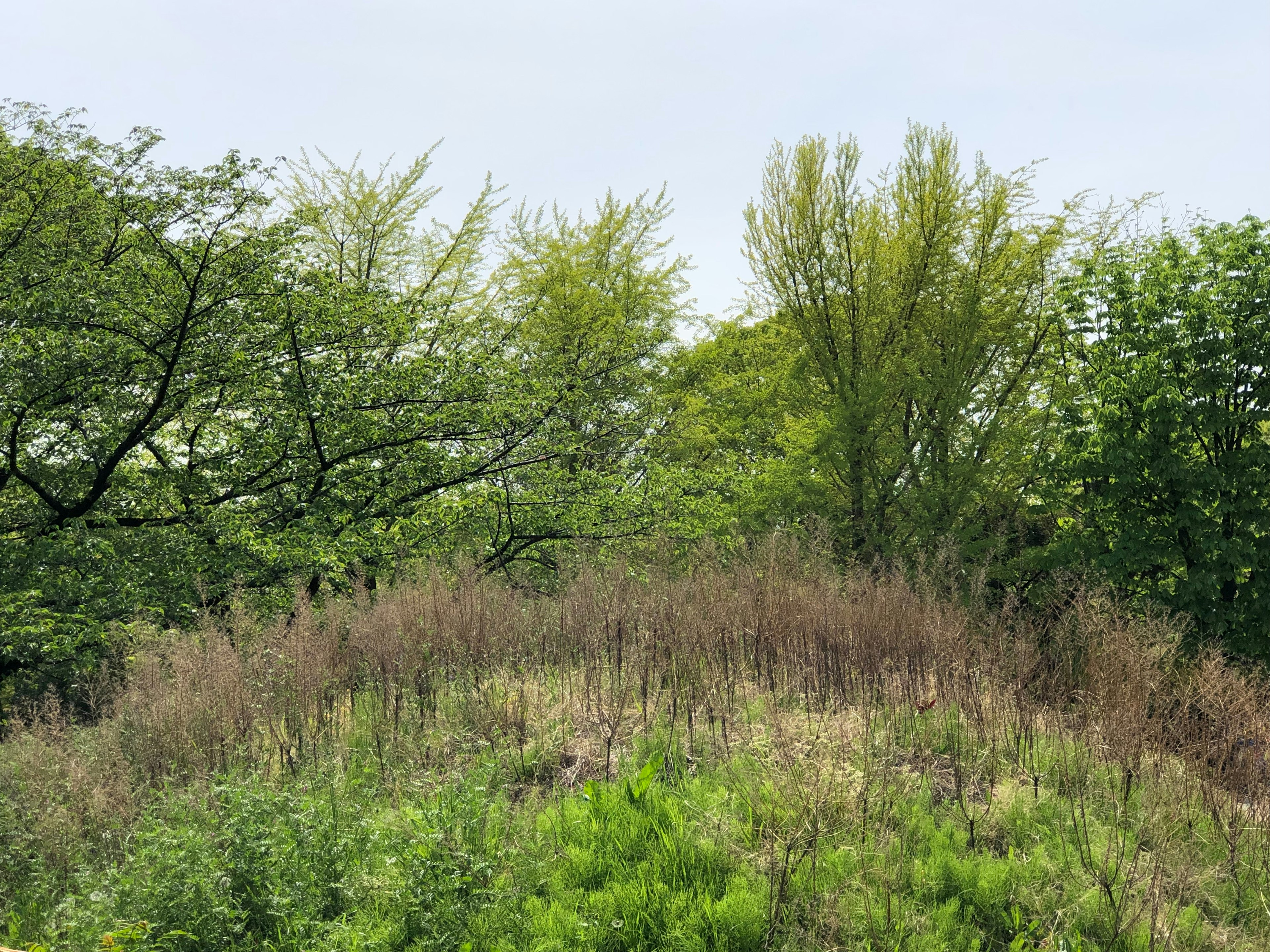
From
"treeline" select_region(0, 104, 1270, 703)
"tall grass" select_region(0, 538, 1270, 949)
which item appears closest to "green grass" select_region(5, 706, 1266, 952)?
"tall grass" select_region(0, 538, 1270, 949)

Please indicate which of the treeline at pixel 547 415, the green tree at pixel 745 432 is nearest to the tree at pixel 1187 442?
the treeline at pixel 547 415

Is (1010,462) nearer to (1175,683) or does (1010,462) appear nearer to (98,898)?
(1175,683)

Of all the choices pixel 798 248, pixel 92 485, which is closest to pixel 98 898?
pixel 92 485

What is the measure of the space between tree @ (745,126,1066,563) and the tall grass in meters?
5.66

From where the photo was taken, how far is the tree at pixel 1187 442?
11195 millimetres

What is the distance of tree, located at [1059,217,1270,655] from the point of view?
1120cm

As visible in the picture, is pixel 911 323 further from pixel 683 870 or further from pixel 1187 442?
pixel 683 870

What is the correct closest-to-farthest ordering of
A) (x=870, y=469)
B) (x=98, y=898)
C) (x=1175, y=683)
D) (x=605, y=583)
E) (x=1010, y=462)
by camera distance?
(x=98, y=898) < (x=1175, y=683) < (x=605, y=583) < (x=1010, y=462) < (x=870, y=469)

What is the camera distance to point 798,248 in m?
14.3

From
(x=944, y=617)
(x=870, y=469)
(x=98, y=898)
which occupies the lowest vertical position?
(x=98, y=898)

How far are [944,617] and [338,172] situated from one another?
16.4 meters

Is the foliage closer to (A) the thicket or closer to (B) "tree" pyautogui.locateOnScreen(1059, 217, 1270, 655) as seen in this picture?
(A) the thicket

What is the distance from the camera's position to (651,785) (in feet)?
16.1

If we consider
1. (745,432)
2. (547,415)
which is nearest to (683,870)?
(547,415)
